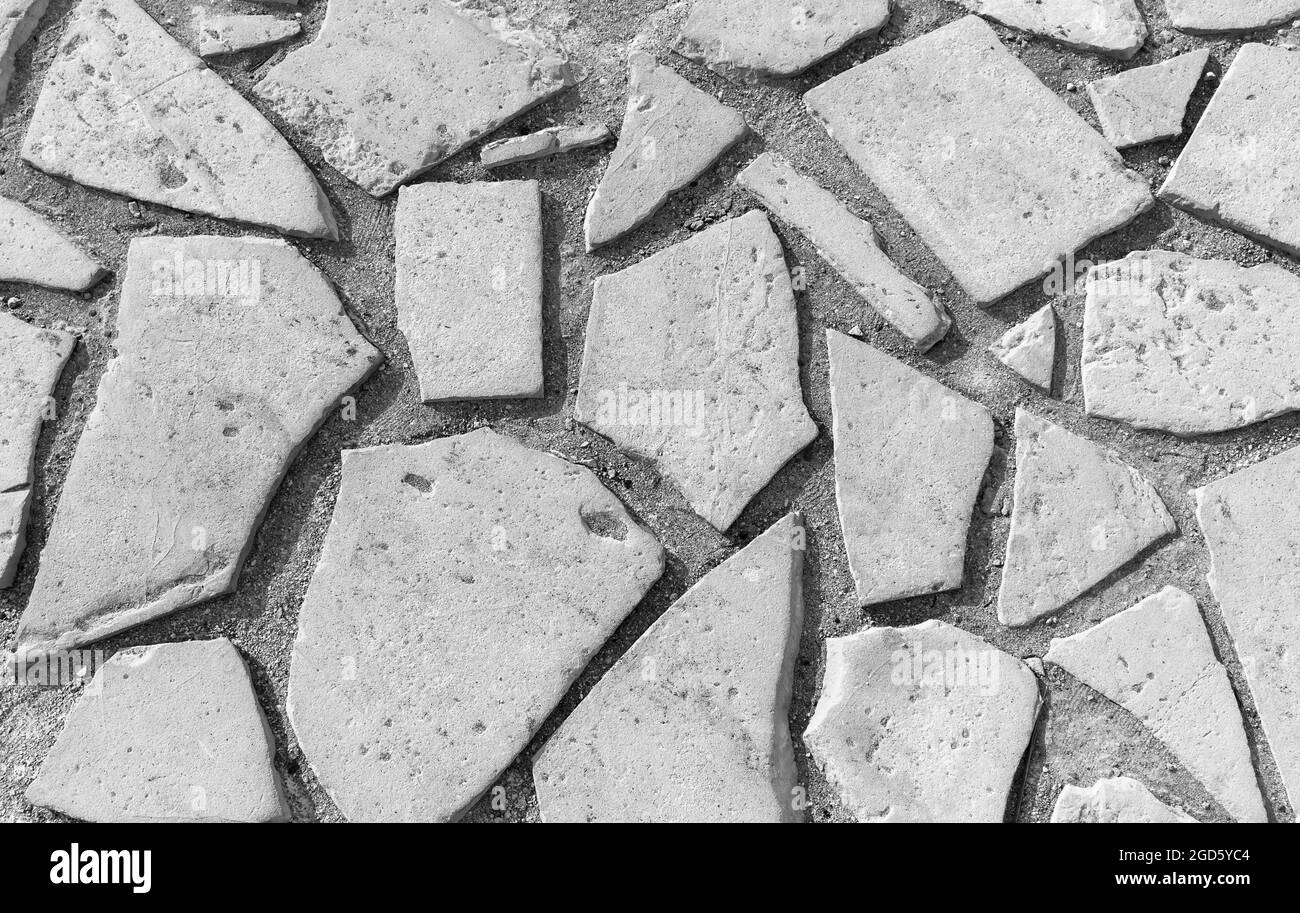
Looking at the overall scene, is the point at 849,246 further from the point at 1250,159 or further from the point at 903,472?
the point at 1250,159

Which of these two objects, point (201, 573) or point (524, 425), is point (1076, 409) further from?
point (201, 573)

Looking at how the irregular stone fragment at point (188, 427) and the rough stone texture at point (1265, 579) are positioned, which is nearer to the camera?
the rough stone texture at point (1265, 579)

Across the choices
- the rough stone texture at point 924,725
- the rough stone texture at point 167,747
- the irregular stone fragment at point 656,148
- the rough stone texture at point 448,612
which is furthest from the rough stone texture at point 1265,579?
the rough stone texture at point 167,747

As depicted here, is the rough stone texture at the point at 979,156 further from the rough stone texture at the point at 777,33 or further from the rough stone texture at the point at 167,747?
the rough stone texture at the point at 167,747

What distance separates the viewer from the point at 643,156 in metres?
1.87

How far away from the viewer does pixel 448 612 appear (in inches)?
68.9

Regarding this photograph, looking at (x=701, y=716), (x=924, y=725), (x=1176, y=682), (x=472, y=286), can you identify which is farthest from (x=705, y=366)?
(x=1176, y=682)

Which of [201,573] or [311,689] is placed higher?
[201,573]

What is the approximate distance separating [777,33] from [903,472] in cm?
82

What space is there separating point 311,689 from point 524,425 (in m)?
0.56

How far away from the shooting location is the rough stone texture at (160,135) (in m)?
1.87

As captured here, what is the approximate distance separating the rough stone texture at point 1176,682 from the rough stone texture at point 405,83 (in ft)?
4.32
